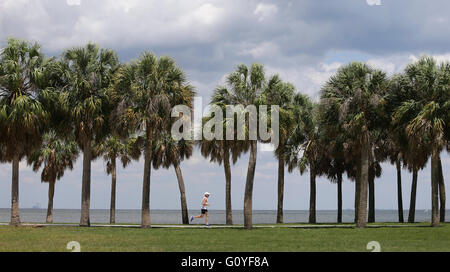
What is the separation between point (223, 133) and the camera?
35.0 m

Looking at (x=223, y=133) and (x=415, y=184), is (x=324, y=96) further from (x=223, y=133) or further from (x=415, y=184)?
(x=415, y=184)

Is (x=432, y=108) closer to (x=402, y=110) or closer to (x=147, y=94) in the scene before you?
(x=402, y=110)

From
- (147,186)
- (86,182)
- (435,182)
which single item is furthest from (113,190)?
(435,182)

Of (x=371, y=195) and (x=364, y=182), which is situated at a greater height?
(x=364, y=182)

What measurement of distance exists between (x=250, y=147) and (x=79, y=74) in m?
11.4

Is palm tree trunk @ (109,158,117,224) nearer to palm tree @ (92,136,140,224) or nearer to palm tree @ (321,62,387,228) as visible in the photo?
palm tree @ (92,136,140,224)

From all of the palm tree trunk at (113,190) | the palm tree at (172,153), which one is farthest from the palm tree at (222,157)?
the palm tree trunk at (113,190)

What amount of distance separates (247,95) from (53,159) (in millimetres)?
26964

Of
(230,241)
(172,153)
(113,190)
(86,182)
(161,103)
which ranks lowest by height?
(230,241)

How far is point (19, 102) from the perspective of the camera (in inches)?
1347

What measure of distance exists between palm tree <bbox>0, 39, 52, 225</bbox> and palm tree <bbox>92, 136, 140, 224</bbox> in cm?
1694

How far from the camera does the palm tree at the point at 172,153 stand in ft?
169

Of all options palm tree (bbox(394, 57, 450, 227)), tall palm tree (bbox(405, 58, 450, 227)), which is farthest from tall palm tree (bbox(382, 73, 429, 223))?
tall palm tree (bbox(405, 58, 450, 227))
